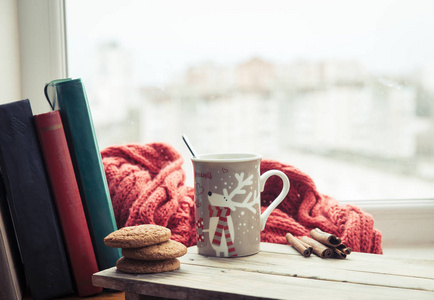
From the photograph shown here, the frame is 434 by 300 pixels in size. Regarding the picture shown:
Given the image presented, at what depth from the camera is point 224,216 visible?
0.72m

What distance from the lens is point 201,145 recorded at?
1.18 metres

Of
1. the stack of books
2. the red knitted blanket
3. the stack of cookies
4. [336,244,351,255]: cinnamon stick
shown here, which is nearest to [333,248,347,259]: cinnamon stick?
[336,244,351,255]: cinnamon stick

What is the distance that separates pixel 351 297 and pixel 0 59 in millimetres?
760

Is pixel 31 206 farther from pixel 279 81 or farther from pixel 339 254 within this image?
pixel 279 81

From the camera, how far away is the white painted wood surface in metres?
0.58

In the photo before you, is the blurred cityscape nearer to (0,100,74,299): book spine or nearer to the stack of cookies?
(0,100,74,299): book spine

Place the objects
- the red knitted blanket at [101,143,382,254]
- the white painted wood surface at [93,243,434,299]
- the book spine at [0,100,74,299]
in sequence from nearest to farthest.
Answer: the white painted wood surface at [93,243,434,299], the book spine at [0,100,74,299], the red knitted blanket at [101,143,382,254]

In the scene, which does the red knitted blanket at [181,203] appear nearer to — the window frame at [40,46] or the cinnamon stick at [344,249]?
the cinnamon stick at [344,249]

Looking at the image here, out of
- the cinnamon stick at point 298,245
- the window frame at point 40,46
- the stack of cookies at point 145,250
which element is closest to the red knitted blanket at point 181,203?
the cinnamon stick at point 298,245

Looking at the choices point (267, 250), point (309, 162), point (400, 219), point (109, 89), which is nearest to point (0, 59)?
point (109, 89)

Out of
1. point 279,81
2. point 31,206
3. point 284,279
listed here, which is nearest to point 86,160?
point 31,206

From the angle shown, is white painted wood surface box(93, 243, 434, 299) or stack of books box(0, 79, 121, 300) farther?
stack of books box(0, 79, 121, 300)

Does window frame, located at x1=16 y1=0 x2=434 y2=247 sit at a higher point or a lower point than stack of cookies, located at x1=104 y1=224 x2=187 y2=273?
higher

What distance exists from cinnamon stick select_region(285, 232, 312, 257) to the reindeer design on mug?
0.35ft
